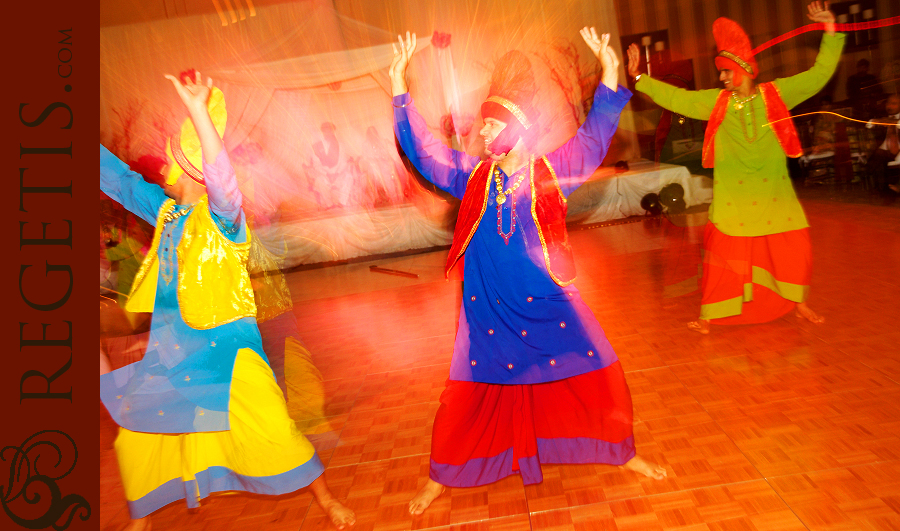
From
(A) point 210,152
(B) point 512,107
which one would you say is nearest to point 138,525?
(A) point 210,152

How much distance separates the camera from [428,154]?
1575 mm

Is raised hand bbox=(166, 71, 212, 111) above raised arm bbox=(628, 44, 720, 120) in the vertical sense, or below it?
below

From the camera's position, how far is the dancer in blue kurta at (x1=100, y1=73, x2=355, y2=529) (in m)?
1.40

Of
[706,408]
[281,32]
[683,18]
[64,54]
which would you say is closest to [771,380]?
[706,408]

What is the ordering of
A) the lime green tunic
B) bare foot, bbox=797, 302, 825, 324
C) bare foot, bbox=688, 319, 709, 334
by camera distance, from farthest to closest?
bare foot, bbox=688, 319, 709, 334 < bare foot, bbox=797, 302, 825, 324 < the lime green tunic

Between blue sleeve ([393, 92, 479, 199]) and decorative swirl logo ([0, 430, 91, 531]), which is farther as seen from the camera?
blue sleeve ([393, 92, 479, 199])

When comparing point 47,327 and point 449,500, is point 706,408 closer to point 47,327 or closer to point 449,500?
point 449,500

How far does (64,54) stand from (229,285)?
2.12 ft

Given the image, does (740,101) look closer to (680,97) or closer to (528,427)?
(680,97)

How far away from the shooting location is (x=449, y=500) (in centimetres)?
159

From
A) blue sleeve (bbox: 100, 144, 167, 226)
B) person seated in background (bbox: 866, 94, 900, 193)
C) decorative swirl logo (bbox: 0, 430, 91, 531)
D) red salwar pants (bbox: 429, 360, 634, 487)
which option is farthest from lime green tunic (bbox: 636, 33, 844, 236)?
decorative swirl logo (bbox: 0, 430, 91, 531)

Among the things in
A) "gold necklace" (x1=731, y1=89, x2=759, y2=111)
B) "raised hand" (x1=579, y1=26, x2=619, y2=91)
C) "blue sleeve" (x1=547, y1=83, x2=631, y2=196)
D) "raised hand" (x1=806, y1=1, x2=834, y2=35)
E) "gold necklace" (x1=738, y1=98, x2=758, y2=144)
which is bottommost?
"blue sleeve" (x1=547, y1=83, x2=631, y2=196)

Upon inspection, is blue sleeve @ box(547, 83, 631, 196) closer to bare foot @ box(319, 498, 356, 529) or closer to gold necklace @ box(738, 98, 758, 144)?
bare foot @ box(319, 498, 356, 529)

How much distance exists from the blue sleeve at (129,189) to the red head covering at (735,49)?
2.37 metres
